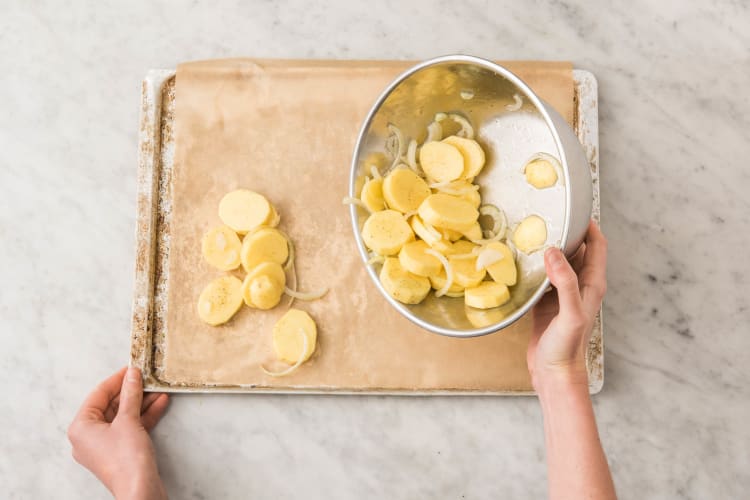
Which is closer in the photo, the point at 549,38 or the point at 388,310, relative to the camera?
the point at 388,310

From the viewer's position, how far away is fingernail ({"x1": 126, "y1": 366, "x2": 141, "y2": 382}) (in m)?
1.47

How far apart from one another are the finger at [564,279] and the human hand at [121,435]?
96 centimetres

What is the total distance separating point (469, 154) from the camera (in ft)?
4.52

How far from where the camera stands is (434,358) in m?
1.46

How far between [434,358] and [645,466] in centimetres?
59

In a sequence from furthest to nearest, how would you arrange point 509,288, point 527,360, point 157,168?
1. point 157,168
2. point 527,360
3. point 509,288

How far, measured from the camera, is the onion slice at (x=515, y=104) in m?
1.29

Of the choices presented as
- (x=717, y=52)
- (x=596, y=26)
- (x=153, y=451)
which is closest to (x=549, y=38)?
(x=596, y=26)

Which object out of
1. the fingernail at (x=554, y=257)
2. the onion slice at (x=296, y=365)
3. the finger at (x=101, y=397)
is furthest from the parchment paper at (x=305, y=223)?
the fingernail at (x=554, y=257)

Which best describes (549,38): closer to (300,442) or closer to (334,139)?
(334,139)

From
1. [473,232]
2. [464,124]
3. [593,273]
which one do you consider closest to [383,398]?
[473,232]

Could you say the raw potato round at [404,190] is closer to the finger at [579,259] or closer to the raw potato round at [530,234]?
the raw potato round at [530,234]

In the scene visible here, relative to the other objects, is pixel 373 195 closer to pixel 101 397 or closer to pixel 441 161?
pixel 441 161

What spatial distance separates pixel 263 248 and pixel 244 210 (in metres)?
0.10
